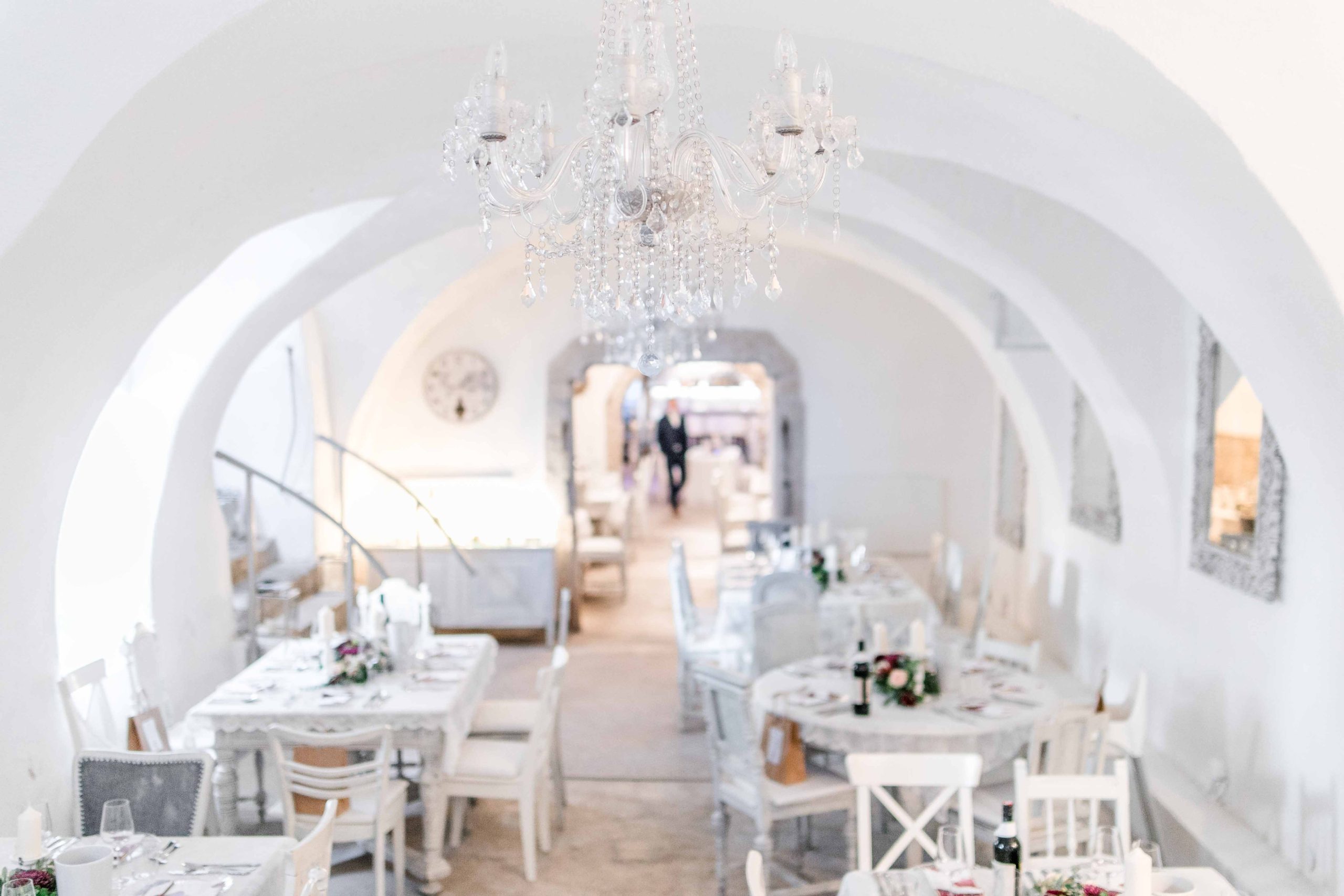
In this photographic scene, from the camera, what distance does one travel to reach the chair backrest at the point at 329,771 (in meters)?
4.59

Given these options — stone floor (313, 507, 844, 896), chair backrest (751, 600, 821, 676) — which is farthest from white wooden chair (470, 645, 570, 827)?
chair backrest (751, 600, 821, 676)

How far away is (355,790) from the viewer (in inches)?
190

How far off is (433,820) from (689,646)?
2.85 metres

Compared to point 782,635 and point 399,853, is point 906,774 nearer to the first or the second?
point 399,853

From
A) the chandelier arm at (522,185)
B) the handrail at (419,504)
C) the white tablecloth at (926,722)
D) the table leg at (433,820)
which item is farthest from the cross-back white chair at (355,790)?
the handrail at (419,504)

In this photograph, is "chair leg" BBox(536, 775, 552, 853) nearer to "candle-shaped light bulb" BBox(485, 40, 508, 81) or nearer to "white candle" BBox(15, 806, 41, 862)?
"white candle" BBox(15, 806, 41, 862)

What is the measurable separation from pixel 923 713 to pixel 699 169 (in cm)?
315

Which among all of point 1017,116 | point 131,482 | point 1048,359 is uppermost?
point 1017,116

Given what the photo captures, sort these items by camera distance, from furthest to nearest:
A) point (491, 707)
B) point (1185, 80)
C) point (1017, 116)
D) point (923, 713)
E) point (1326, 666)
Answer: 1. point (491, 707)
2. point (923, 713)
3. point (1326, 666)
4. point (1017, 116)
5. point (1185, 80)

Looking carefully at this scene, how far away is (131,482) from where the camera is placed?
648 cm

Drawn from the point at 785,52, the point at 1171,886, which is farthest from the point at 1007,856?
the point at 785,52

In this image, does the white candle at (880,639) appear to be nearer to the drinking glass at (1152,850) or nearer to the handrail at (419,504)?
the drinking glass at (1152,850)

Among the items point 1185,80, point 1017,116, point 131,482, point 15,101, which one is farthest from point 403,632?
point 1185,80

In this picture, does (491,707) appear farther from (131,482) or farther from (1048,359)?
(1048,359)
